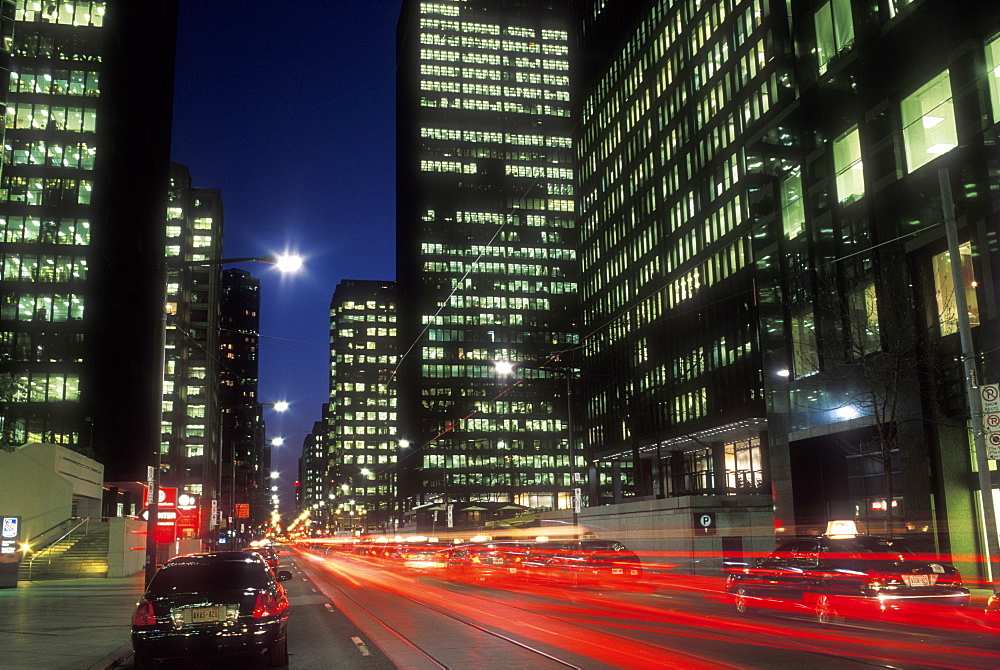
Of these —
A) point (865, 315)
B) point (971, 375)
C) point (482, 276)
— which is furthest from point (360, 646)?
point (482, 276)

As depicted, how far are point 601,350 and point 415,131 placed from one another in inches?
3317

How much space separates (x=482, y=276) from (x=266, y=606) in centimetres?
14214

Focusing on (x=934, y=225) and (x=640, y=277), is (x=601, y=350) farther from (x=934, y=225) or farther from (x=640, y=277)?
(x=934, y=225)

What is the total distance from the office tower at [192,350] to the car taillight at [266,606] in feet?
332

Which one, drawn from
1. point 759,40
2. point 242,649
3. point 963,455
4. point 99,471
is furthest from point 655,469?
point 242,649

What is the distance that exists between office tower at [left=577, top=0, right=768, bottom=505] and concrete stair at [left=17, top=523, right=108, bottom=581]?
35347 mm

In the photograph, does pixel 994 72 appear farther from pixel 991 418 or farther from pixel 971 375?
pixel 991 418

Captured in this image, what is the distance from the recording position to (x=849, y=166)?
3528cm

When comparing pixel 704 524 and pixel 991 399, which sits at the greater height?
pixel 991 399

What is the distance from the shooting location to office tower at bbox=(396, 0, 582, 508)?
153 m

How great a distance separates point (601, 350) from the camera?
85188mm

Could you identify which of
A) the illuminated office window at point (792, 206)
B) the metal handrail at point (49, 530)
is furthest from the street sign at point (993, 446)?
the metal handrail at point (49, 530)

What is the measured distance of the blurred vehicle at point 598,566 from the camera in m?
28.8

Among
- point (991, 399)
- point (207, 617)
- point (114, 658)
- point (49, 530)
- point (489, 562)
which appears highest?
point (991, 399)
